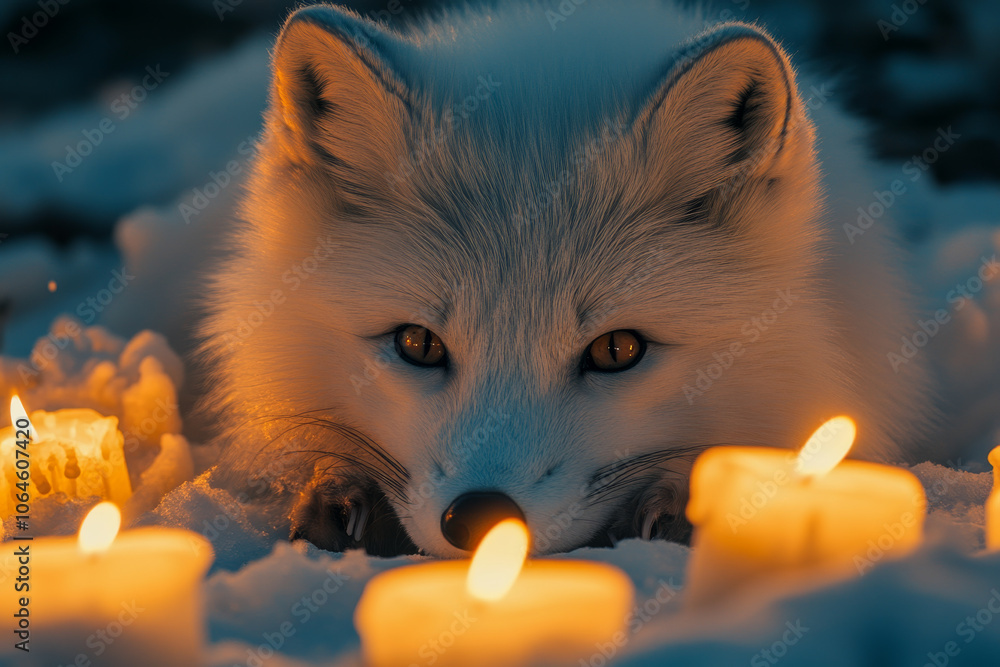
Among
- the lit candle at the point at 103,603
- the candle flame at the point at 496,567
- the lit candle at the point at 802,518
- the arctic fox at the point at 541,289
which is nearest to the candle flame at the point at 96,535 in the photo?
the lit candle at the point at 103,603

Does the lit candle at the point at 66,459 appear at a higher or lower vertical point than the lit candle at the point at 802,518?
lower

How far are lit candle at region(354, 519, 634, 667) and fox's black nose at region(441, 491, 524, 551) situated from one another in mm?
584

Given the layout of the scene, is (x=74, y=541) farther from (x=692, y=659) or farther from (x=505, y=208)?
(x=505, y=208)

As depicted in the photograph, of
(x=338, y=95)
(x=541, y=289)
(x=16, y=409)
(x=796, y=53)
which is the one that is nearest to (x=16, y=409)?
(x=16, y=409)

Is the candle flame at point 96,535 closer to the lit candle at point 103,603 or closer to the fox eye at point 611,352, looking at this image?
the lit candle at point 103,603

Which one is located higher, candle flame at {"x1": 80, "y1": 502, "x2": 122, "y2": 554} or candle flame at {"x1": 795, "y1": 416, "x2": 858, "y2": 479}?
candle flame at {"x1": 795, "y1": 416, "x2": 858, "y2": 479}

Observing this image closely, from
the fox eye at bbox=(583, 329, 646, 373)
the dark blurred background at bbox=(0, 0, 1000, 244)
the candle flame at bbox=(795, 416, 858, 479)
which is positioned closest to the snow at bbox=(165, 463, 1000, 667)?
the candle flame at bbox=(795, 416, 858, 479)

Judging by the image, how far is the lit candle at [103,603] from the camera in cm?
67

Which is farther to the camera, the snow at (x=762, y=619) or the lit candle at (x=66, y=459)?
the lit candle at (x=66, y=459)

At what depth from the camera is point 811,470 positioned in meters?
0.82

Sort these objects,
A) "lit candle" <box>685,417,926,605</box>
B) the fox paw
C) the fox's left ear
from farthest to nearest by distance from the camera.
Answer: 1. the fox paw
2. the fox's left ear
3. "lit candle" <box>685,417,926,605</box>

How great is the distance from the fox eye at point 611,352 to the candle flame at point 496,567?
3.13 ft

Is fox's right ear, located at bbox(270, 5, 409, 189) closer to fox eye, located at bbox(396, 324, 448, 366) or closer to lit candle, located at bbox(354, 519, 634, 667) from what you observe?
fox eye, located at bbox(396, 324, 448, 366)

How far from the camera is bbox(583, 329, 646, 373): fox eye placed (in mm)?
1611
